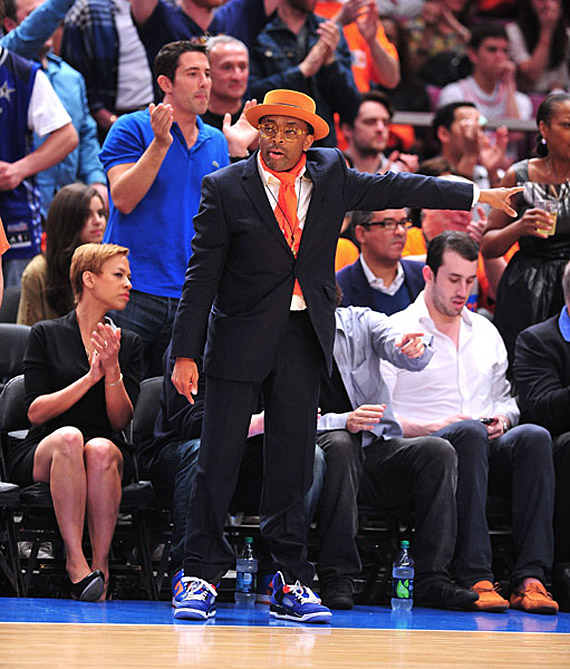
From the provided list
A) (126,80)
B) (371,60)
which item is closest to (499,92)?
(371,60)

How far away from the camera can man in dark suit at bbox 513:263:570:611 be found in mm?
5242

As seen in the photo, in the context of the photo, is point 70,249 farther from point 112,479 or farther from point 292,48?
point 292,48

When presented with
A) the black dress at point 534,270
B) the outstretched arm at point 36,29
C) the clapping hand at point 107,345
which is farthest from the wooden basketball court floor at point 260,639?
the outstretched arm at point 36,29

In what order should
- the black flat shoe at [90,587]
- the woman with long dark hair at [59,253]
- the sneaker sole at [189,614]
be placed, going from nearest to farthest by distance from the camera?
the sneaker sole at [189,614]
the black flat shoe at [90,587]
the woman with long dark hair at [59,253]

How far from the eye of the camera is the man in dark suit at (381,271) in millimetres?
6160

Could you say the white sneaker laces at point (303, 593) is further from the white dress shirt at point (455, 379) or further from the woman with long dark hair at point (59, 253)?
the woman with long dark hair at point (59, 253)

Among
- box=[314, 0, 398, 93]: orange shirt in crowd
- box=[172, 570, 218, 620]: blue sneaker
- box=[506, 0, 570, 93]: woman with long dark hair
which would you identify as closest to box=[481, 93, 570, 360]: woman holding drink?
box=[314, 0, 398, 93]: orange shirt in crowd

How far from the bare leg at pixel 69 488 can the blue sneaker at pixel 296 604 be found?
0.79 m

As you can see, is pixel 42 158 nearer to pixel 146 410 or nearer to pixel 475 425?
pixel 146 410

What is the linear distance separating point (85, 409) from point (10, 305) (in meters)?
1.36

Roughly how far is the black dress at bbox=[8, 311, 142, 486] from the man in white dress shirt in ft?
4.33

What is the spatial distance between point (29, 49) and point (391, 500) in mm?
3122

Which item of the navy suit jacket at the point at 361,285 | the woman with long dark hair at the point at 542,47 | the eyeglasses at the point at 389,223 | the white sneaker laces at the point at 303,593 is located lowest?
the white sneaker laces at the point at 303,593

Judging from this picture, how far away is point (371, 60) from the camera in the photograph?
8.19 m
